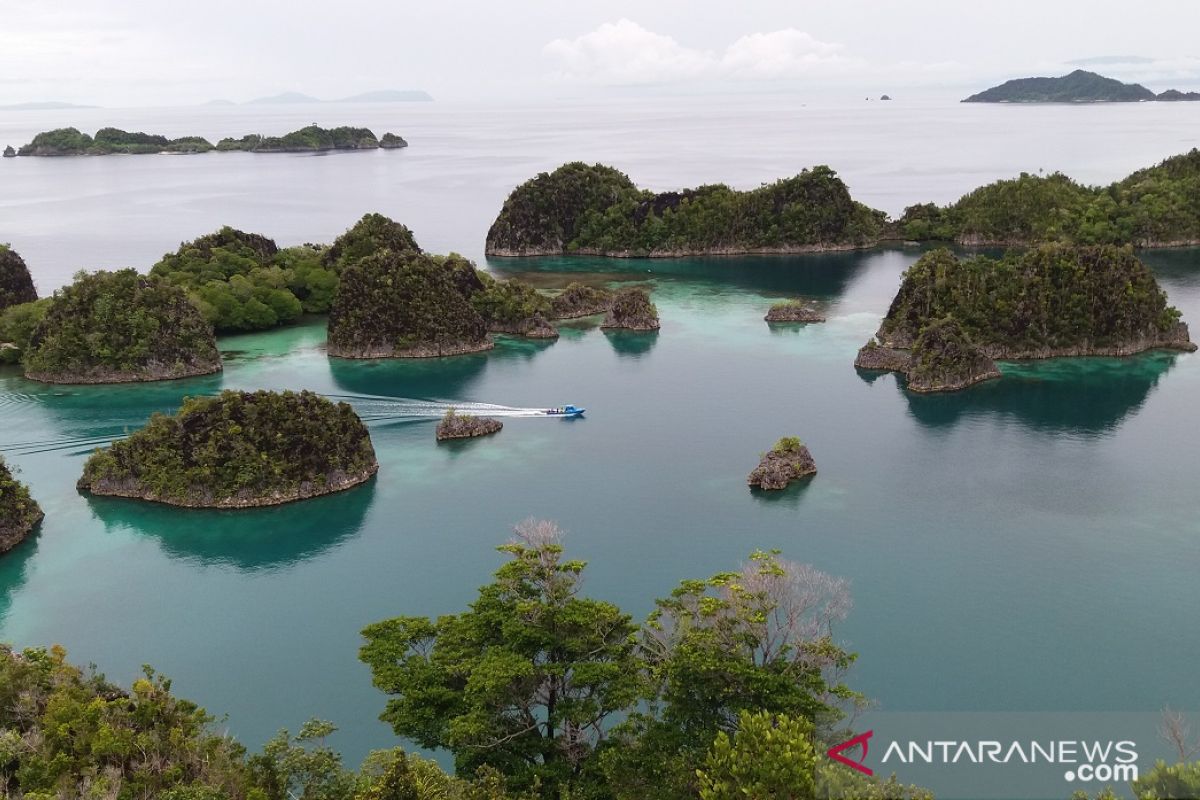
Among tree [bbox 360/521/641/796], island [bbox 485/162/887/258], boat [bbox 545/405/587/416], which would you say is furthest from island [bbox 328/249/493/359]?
tree [bbox 360/521/641/796]

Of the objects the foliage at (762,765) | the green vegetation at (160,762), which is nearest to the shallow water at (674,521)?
the green vegetation at (160,762)

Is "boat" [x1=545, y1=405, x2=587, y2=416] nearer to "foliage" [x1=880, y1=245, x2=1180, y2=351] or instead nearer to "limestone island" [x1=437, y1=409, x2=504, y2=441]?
"limestone island" [x1=437, y1=409, x2=504, y2=441]

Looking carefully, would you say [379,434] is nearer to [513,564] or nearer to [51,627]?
[51,627]

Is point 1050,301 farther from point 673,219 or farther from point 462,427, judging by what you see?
point 673,219

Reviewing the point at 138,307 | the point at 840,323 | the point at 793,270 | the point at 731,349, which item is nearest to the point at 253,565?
the point at 138,307

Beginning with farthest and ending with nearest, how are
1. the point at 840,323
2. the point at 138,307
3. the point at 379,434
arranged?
the point at 840,323
the point at 138,307
the point at 379,434
